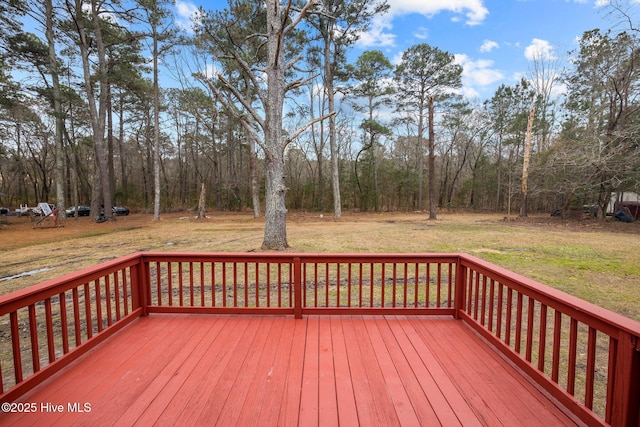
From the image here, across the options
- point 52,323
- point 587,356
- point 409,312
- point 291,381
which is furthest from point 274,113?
point 587,356

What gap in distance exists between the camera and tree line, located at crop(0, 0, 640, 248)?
10.2m

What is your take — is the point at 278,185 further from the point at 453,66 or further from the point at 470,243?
the point at 453,66

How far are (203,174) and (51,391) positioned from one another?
24926 millimetres

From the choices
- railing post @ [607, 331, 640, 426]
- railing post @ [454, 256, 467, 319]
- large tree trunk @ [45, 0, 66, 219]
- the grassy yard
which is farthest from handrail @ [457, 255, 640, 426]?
large tree trunk @ [45, 0, 66, 219]

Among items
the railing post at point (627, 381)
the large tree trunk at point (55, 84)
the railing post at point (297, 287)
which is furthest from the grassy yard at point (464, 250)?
the large tree trunk at point (55, 84)

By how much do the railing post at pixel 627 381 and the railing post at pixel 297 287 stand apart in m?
2.02

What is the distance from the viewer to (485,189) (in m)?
23.4

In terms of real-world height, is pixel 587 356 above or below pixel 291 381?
above

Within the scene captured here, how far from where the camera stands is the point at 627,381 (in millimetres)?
1180

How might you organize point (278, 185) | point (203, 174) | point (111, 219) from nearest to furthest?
point (278, 185), point (111, 219), point (203, 174)

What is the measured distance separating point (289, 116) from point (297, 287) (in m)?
17.6

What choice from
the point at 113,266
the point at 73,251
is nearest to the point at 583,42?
the point at 113,266

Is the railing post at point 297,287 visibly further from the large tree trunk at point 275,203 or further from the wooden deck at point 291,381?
the large tree trunk at point 275,203

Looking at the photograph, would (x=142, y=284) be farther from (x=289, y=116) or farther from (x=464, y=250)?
(x=289, y=116)
